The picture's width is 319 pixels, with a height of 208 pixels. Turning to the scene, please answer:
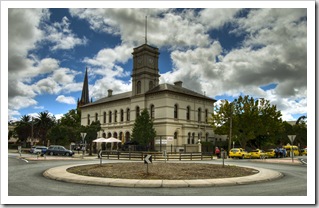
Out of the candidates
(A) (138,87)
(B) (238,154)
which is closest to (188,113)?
(A) (138,87)

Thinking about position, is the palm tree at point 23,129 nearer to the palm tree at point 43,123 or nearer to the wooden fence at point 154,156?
the palm tree at point 43,123

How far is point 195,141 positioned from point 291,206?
4470cm

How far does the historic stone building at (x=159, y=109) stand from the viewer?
4908cm

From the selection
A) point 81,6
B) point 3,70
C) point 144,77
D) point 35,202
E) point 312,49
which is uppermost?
point 144,77

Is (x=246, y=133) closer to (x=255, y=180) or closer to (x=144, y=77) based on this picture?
(x=144, y=77)

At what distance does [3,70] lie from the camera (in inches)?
386

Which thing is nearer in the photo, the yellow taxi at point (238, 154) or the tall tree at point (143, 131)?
the yellow taxi at point (238, 154)

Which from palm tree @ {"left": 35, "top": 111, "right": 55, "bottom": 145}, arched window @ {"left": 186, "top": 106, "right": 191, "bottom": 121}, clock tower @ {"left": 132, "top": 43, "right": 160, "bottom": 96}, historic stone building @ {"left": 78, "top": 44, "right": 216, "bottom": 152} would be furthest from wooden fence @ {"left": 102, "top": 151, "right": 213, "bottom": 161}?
palm tree @ {"left": 35, "top": 111, "right": 55, "bottom": 145}

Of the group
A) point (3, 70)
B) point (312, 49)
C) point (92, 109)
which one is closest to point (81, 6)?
point (3, 70)

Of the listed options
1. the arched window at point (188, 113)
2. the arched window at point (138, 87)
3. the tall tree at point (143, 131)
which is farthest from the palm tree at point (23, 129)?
the arched window at point (188, 113)

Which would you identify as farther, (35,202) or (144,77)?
(144,77)

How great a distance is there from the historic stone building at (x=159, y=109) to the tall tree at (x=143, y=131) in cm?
185

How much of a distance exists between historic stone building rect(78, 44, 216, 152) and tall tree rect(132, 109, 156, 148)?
6.05 ft

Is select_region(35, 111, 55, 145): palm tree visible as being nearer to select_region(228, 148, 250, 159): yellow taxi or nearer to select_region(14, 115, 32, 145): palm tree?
select_region(14, 115, 32, 145): palm tree
